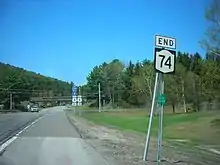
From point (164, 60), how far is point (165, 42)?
609 millimetres

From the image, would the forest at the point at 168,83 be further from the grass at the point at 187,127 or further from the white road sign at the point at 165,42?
the white road sign at the point at 165,42

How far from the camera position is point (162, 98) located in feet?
41.1

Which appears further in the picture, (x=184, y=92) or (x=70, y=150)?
(x=184, y=92)

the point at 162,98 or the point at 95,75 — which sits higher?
the point at 95,75

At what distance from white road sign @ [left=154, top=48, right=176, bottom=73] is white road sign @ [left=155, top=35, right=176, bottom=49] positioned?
19cm

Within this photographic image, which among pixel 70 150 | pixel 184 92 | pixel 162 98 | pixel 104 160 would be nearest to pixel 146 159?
pixel 104 160

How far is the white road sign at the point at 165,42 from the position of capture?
12.8 meters

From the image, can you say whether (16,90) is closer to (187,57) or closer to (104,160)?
(187,57)

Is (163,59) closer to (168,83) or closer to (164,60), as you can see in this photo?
(164,60)

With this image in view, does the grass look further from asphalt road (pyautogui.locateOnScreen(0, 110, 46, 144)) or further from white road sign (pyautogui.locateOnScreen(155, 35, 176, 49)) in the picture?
white road sign (pyautogui.locateOnScreen(155, 35, 176, 49))

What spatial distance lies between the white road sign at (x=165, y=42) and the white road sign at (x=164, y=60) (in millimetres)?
187

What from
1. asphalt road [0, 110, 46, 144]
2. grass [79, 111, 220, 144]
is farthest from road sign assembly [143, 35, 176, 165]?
grass [79, 111, 220, 144]

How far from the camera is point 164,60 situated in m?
12.8

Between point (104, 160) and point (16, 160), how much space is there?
2785 millimetres
